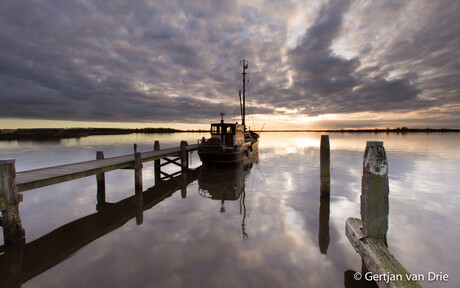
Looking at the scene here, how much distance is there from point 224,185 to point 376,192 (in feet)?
34.1

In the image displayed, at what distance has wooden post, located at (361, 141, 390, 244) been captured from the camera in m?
3.57

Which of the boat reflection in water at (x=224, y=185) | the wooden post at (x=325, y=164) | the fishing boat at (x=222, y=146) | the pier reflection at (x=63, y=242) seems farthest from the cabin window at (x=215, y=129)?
the wooden post at (x=325, y=164)

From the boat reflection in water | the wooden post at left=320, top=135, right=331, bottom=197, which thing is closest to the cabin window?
the boat reflection in water

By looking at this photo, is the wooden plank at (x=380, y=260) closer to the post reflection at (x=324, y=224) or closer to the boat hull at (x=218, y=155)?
the post reflection at (x=324, y=224)

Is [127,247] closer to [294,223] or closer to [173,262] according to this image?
[173,262]

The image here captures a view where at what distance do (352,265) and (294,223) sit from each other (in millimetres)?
2544

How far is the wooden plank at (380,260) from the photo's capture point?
8.96ft

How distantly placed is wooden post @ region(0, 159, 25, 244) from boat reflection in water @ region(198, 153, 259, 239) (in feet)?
21.4

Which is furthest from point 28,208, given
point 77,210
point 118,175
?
point 118,175

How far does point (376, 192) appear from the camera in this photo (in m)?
3.59

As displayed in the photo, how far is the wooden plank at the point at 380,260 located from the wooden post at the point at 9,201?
8.19m

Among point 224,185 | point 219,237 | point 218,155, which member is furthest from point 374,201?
point 218,155

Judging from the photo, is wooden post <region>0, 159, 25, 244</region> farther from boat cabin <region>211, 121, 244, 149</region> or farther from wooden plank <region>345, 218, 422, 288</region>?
boat cabin <region>211, 121, 244, 149</region>

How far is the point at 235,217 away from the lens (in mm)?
8102
